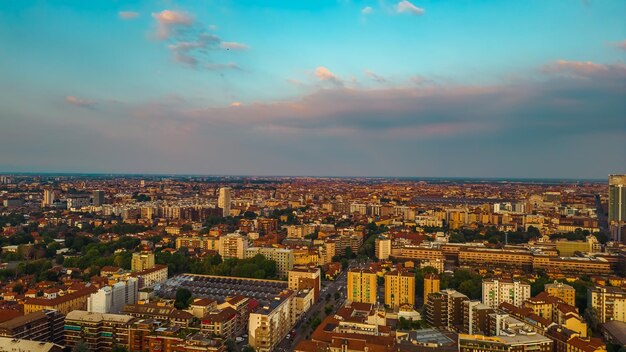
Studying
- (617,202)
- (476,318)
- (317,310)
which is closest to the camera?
(476,318)

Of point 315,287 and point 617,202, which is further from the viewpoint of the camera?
point 617,202

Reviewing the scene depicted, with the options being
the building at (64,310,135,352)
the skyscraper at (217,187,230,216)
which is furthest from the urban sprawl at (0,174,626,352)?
the skyscraper at (217,187,230,216)

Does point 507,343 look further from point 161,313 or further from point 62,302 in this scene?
point 62,302

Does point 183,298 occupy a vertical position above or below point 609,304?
below

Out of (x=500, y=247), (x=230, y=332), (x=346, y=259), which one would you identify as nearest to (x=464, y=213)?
(x=500, y=247)

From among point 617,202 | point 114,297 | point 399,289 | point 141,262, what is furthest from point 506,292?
point 617,202

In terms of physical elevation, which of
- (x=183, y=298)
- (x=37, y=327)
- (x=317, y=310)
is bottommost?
(x=317, y=310)

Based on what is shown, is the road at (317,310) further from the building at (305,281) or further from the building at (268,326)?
the building at (305,281)
